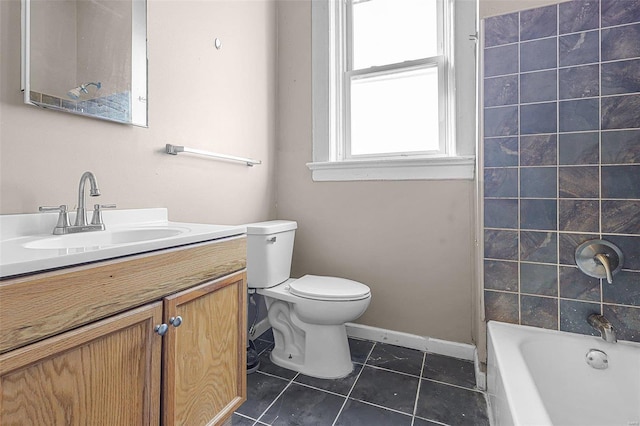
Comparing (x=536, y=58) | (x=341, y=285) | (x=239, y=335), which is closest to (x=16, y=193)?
(x=239, y=335)

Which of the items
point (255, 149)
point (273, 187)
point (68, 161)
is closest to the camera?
point (68, 161)

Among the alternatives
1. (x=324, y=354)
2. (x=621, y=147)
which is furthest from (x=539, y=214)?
(x=324, y=354)

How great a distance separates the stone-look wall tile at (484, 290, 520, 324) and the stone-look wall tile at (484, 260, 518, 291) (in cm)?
3

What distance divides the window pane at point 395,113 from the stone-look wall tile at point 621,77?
2.45 ft

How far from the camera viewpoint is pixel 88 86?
109cm

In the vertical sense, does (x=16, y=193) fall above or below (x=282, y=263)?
above

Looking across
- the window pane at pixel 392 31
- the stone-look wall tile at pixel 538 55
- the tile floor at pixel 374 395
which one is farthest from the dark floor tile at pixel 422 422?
the window pane at pixel 392 31

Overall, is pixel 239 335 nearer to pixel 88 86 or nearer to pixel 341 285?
pixel 341 285

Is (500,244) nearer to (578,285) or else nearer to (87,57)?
(578,285)

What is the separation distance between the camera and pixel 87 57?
1.09 metres

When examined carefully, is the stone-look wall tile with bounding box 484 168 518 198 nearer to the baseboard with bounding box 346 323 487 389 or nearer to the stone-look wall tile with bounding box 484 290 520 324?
the stone-look wall tile with bounding box 484 290 520 324

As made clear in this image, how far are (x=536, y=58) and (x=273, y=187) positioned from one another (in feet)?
5.08

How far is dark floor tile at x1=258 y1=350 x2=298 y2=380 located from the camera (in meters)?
1.56

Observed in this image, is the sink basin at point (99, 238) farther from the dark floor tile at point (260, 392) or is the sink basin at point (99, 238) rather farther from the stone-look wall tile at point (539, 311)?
the stone-look wall tile at point (539, 311)
